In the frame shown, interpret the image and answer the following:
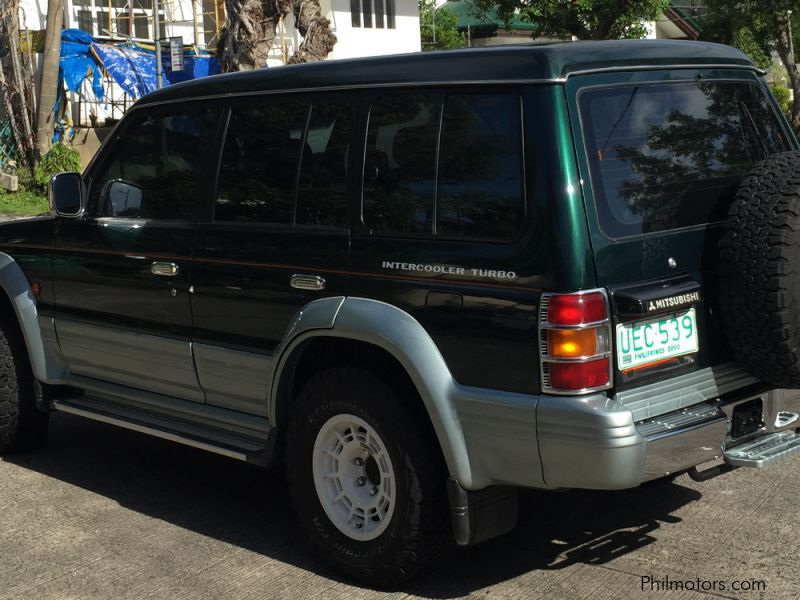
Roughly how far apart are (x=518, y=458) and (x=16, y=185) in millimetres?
17619

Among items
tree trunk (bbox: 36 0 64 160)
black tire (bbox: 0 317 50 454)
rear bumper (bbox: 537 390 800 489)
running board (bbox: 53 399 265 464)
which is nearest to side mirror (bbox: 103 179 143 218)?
running board (bbox: 53 399 265 464)

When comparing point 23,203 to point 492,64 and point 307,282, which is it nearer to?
point 307,282

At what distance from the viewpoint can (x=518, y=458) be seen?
12.9 feet

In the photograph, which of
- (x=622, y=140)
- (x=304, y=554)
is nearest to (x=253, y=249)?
(x=304, y=554)

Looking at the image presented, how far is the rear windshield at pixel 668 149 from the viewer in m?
4.00

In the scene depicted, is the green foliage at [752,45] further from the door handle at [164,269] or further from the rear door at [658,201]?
the door handle at [164,269]

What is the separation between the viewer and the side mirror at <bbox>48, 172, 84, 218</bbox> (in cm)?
565

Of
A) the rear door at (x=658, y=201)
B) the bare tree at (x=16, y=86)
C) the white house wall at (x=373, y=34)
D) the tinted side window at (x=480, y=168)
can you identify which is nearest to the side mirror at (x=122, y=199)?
the tinted side window at (x=480, y=168)

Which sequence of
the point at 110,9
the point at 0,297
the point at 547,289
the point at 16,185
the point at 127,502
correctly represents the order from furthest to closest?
the point at 110,9
the point at 16,185
the point at 0,297
the point at 127,502
the point at 547,289

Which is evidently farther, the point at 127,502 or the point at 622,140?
the point at 127,502

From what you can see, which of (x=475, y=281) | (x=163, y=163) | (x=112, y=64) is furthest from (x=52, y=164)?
(x=475, y=281)

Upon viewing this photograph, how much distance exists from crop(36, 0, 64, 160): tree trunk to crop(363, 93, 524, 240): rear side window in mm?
17057

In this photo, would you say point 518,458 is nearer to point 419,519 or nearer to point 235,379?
point 419,519

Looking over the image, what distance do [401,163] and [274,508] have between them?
201 cm
